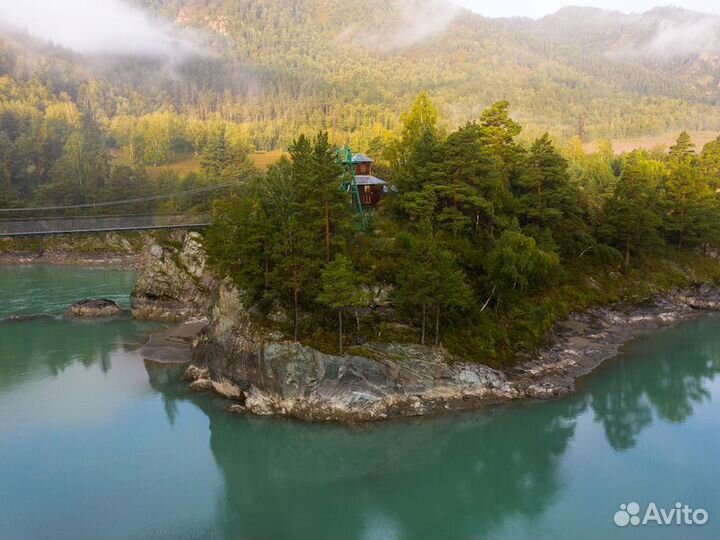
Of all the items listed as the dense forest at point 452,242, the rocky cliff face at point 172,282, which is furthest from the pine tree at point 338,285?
the rocky cliff face at point 172,282

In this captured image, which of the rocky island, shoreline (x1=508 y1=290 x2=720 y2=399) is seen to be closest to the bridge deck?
the rocky island

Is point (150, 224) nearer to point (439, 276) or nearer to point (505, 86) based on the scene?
point (439, 276)

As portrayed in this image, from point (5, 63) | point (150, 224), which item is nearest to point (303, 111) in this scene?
point (5, 63)

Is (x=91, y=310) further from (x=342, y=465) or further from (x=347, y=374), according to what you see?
(x=342, y=465)

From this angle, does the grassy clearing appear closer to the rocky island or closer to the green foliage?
the green foliage

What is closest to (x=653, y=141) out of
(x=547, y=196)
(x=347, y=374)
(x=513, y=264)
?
(x=547, y=196)

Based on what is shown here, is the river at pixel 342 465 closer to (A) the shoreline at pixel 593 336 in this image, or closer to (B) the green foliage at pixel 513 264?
(A) the shoreline at pixel 593 336
